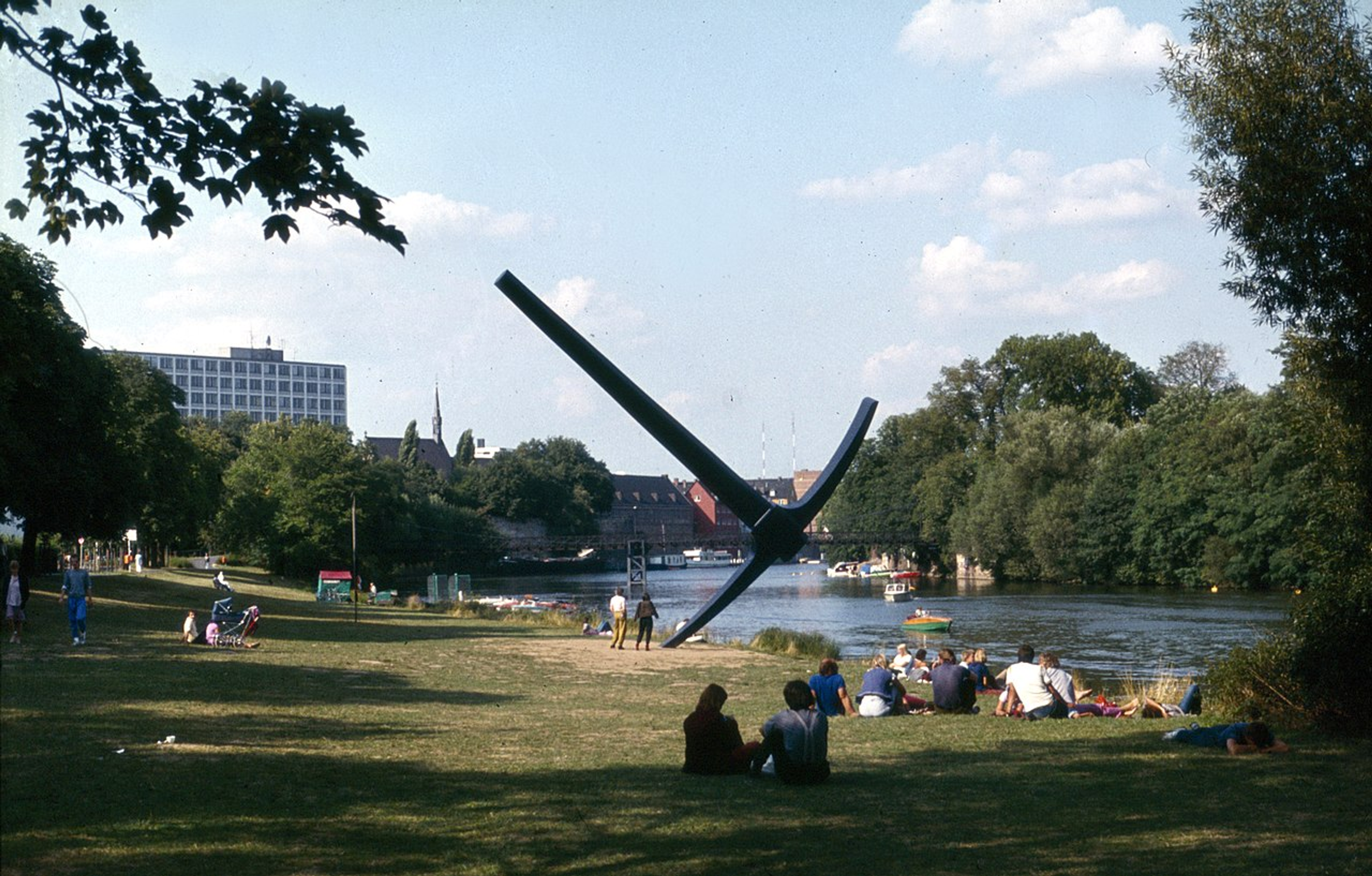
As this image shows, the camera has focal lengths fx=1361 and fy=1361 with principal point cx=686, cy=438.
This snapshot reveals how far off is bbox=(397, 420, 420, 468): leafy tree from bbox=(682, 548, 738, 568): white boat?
4039 centimetres

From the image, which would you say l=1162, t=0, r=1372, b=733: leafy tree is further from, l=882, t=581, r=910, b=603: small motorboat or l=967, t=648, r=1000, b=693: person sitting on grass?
l=882, t=581, r=910, b=603: small motorboat

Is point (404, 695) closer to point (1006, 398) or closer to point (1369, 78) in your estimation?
point (1369, 78)

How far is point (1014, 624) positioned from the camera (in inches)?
1873

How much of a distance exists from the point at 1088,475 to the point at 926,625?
3031 centimetres

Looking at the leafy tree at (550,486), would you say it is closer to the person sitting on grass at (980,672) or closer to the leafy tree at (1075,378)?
the leafy tree at (1075,378)

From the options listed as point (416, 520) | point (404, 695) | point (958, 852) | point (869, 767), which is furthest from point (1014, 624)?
point (416, 520)

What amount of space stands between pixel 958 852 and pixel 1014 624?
1621 inches

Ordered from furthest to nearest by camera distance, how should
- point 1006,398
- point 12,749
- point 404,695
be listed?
point 1006,398
point 404,695
point 12,749

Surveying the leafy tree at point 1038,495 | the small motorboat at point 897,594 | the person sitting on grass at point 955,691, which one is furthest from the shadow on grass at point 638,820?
the leafy tree at point 1038,495

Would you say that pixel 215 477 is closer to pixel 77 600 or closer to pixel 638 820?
pixel 77 600

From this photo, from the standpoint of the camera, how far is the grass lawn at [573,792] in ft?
24.5

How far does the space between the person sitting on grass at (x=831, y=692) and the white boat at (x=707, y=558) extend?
150 meters

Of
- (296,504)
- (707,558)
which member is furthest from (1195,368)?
(707,558)

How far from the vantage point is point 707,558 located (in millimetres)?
186125
